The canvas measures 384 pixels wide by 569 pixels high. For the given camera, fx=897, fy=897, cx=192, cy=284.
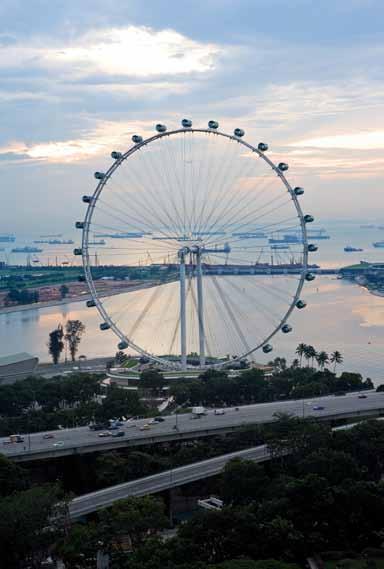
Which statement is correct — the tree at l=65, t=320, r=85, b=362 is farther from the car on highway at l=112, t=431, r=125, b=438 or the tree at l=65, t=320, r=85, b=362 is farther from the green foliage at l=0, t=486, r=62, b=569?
the green foliage at l=0, t=486, r=62, b=569

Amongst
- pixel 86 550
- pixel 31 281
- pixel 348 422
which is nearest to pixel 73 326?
pixel 348 422

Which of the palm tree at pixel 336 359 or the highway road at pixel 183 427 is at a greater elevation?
the palm tree at pixel 336 359

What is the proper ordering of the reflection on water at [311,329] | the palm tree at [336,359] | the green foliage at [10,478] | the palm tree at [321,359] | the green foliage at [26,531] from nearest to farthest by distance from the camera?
the green foliage at [26,531], the green foliage at [10,478], the palm tree at [321,359], the palm tree at [336,359], the reflection on water at [311,329]

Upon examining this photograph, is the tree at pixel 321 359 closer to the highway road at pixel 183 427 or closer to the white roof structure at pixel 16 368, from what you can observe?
the highway road at pixel 183 427

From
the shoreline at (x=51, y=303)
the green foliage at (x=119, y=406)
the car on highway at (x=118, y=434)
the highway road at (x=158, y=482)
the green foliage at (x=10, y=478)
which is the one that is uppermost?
the shoreline at (x=51, y=303)

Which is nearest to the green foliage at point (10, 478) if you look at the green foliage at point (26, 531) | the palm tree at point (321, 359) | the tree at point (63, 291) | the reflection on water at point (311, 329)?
the green foliage at point (26, 531)

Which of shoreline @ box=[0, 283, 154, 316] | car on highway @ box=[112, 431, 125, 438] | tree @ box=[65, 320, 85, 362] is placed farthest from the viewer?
shoreline @ box=[0, 283, 154, 316]

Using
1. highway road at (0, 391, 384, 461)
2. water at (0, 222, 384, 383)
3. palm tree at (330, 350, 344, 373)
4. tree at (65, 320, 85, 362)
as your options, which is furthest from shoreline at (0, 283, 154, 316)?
highway road at (0, 391, 384, 461)
